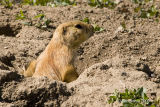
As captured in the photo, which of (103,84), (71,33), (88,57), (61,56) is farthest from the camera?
(88,57)

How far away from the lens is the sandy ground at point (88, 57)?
4539 mm

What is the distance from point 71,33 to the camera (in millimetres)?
6484

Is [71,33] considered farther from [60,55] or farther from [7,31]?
[7,31]

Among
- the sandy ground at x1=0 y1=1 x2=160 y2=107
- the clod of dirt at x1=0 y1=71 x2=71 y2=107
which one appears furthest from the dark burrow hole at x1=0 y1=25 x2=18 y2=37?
the clod of dirt at x1=0 y1=71 x2=71 y2=107

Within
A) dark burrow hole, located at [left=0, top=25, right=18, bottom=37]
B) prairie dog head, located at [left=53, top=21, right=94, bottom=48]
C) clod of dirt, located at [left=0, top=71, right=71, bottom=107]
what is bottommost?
clod of dirt, located at [left=0, top=71, right=71, bottom=107]

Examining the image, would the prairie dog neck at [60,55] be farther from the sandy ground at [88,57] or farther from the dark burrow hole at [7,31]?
the dark burrow hole at [7,31]

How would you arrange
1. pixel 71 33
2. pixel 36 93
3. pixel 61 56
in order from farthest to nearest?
pixel 71 33, pixel 61 56, pixel 36 93

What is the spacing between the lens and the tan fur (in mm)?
6039

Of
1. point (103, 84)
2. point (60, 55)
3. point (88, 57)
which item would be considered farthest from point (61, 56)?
point (103, 84)

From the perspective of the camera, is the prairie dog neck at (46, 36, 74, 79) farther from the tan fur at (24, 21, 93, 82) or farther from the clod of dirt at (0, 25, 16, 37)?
the clod of dirt at (0, 25, 16, 37)

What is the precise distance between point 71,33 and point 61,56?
48cm

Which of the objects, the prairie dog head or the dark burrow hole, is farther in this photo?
the dark burrow hole

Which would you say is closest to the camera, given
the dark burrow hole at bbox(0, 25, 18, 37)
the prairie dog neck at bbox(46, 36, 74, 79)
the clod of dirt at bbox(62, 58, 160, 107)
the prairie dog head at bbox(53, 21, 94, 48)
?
the clod of dirt at bbox(62, 58, 160, 107)

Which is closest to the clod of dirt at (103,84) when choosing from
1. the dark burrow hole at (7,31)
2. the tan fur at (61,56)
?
the tan fur at (61,56)
